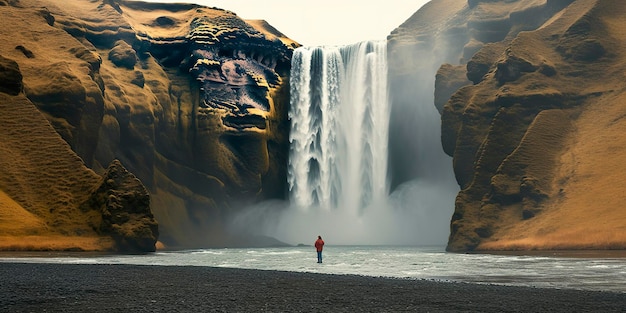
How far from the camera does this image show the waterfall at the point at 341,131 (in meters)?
107

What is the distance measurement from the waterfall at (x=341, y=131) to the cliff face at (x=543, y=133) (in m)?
15.5

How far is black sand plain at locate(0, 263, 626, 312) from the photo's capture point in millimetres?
19922

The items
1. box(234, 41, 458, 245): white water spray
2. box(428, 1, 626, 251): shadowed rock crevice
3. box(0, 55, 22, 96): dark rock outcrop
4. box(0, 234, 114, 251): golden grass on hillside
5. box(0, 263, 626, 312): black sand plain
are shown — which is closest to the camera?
box(0, 263, 626, 312): black sand plain

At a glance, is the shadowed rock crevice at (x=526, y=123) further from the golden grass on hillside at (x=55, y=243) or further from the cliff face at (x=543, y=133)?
the golden grass on hillside at (x=55, y=243)

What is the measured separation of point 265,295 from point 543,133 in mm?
61536

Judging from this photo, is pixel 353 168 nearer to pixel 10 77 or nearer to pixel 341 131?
pixel 341 131

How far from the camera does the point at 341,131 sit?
363 feet

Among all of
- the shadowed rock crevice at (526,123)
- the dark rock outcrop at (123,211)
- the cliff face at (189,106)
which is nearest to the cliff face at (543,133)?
the shadowed rock crevice at (526,123)

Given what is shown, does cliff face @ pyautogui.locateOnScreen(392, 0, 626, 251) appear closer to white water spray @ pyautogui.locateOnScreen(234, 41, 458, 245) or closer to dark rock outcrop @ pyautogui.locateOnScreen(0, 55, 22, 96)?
white water spray @ pyautogui.locateOnScreen(234, 41, 458, 245)

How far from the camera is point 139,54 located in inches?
4722

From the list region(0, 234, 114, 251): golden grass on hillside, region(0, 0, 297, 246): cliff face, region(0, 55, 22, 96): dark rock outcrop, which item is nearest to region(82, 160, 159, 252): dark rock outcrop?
region(0, 234, 114, 251): golden grass on hillside

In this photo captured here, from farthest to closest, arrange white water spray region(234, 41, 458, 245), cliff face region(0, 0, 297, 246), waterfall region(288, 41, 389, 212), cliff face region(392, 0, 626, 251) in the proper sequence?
waterfall region(288, 41, 389, 212) → white water spray region(234, 41, 458, 245) → cliff face region(0, 0, 297, 246) → cliff face region(392, 0, 626, 251)

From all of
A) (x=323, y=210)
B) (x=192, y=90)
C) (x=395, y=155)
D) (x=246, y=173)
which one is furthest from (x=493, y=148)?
(x=192, y=90)

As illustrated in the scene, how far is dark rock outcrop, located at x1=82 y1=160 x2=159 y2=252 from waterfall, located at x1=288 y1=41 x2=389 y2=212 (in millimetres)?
45961
